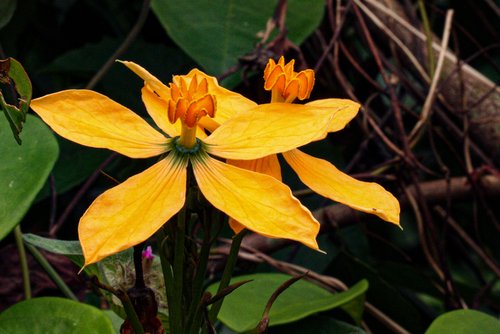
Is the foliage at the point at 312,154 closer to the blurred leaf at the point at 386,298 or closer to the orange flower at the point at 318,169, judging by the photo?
the blurred leaf at the point at 386,298

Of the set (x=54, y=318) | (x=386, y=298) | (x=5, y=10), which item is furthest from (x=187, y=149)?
(x=5, y=10)

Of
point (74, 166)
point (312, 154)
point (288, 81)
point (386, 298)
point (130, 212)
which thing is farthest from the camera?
point (312, 154)

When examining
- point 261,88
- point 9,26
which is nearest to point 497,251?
point 261,88

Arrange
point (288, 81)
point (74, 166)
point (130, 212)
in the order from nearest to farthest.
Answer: point (130, 212) → point (288, 81) → point (74, 166)

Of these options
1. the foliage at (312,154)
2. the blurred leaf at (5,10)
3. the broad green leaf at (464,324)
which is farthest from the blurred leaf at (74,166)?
the broad green leaf at (464,324)

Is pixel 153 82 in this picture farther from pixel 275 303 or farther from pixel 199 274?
pixel 275 303

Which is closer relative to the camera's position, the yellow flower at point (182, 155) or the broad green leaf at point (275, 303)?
the yellow flower at point (182, 155)
